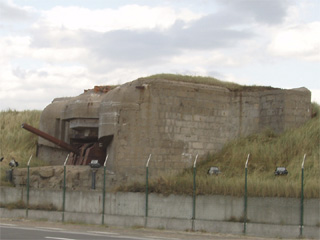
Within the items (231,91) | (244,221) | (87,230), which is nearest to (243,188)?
(244,221)

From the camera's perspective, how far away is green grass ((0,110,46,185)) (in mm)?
34625

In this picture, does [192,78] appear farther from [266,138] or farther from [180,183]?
[180,183]

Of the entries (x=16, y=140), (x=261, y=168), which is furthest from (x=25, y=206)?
(x=261, y=168)

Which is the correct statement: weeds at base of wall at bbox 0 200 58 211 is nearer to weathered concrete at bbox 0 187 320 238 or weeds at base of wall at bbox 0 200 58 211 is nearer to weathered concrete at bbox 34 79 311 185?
weathered concrete at bbox 0 187 320 238

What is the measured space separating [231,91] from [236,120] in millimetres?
1436

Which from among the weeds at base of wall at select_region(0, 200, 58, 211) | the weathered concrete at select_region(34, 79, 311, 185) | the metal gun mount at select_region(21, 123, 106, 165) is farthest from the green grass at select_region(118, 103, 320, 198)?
the metal gun mount at select_region(21, 123, 106, 165)

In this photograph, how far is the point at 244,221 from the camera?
2267 centimetres

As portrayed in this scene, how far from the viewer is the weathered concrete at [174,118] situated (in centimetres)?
2791

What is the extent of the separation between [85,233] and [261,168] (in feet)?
29.8

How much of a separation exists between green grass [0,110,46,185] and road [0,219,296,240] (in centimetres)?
641

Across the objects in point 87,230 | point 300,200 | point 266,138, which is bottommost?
point 87,230

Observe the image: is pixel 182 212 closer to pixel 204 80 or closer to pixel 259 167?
pixel 259 167

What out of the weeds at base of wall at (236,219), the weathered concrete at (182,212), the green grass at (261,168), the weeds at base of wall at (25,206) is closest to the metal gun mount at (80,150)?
the weathered concrete at (182,212)

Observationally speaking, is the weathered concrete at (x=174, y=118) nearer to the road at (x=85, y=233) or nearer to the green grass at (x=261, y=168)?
the green grass at (x=261, y=168)
